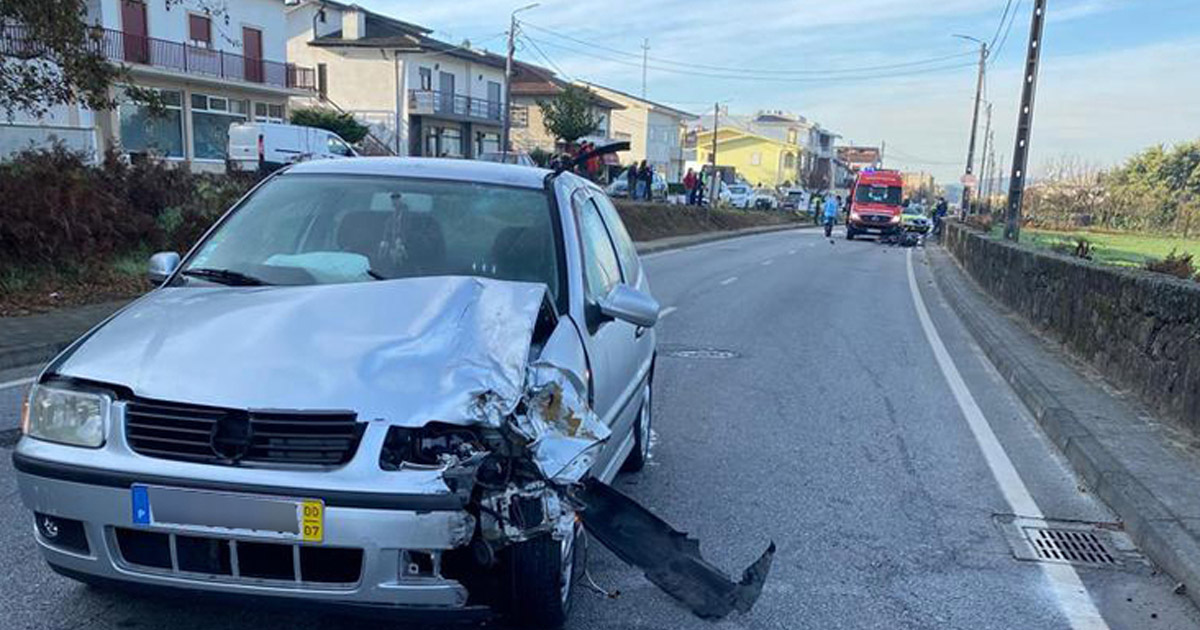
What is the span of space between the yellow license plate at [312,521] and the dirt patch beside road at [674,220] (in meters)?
23.8

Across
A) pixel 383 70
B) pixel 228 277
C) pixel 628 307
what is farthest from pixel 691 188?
pixel 228 277

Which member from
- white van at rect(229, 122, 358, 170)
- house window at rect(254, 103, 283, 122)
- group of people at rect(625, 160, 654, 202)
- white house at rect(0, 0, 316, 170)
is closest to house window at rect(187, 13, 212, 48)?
white house at rect(0, 0, 316, 170)

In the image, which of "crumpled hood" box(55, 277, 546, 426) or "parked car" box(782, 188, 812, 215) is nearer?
"crumpled hood" box(55, 277, 546, 426)

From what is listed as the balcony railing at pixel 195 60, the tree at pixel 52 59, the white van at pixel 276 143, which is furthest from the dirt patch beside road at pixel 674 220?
the balcony railing at pixel 195 60

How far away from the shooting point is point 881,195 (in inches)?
1558

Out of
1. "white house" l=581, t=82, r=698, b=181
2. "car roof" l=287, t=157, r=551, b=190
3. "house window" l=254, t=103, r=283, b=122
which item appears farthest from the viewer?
"white house" l=581, t=82, r=698, b=181

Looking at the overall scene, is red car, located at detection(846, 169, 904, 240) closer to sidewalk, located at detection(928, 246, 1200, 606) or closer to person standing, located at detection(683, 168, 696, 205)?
person standing, located at detection(683, 168, 696, 205)

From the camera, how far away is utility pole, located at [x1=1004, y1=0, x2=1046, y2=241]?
741 inches

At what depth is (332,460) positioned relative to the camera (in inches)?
106

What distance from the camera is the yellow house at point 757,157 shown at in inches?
4092

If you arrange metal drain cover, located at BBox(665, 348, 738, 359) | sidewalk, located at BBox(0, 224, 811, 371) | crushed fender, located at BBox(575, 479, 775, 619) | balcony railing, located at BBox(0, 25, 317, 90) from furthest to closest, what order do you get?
balcony railing, located at BBox(0, 25, 317, 90) → metal drain cover, located at BBox(665, 348, 738, 359) → sidewalk, located at BBox(0, 224, 811, 371) → crushed fender, located at BBox(575, 479, 775, 619)

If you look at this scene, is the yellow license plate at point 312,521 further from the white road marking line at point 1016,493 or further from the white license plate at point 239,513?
the white road marking line at point 1016,493

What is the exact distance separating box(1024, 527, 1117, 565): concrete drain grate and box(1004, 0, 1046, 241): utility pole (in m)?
15.7

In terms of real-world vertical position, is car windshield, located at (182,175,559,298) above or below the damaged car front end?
above
